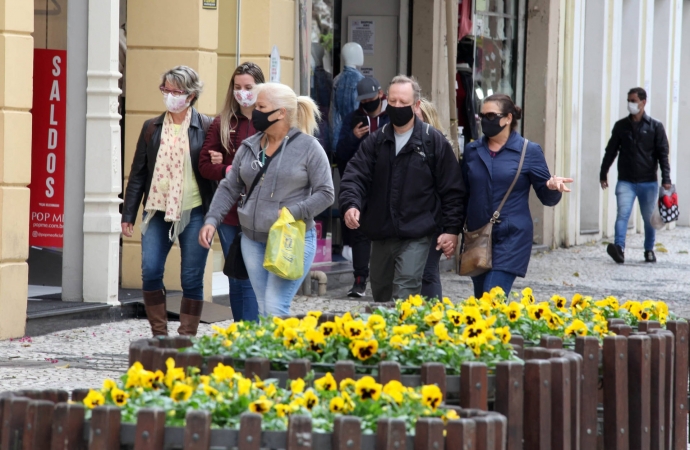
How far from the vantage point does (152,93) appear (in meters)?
10.4

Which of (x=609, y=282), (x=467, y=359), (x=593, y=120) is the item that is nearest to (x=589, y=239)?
(x=593, y=120)

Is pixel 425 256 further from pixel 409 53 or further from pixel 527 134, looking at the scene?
pixel 527 134

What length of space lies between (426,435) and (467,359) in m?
0.84

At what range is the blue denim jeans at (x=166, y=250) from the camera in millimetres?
7637

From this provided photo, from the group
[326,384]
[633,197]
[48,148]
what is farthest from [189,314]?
[633,197]

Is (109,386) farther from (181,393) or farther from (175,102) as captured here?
(175,102)

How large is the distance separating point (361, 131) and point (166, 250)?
14.1 feet

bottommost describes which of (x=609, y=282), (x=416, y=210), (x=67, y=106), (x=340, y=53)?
(x=609, y=282)

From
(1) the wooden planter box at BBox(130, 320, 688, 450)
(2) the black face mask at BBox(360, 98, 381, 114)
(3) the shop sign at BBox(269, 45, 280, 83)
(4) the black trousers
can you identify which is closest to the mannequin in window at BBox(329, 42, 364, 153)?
(2) the black face mask at BBox(360, 98, 381, 114)

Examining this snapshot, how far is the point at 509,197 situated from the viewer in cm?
724

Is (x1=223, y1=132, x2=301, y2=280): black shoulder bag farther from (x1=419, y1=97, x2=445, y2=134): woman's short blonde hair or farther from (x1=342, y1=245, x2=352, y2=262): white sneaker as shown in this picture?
(x1=342, y1=245, x2=352, y2=262): white sneaker

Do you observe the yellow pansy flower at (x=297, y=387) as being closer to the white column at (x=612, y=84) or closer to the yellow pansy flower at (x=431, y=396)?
the yellow pansy flower at (x=431, y=396)

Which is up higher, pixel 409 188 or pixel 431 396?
pixel 409 188

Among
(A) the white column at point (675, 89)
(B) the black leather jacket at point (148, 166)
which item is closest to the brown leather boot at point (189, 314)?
(B) the black leather jacket at point (148, 166)
